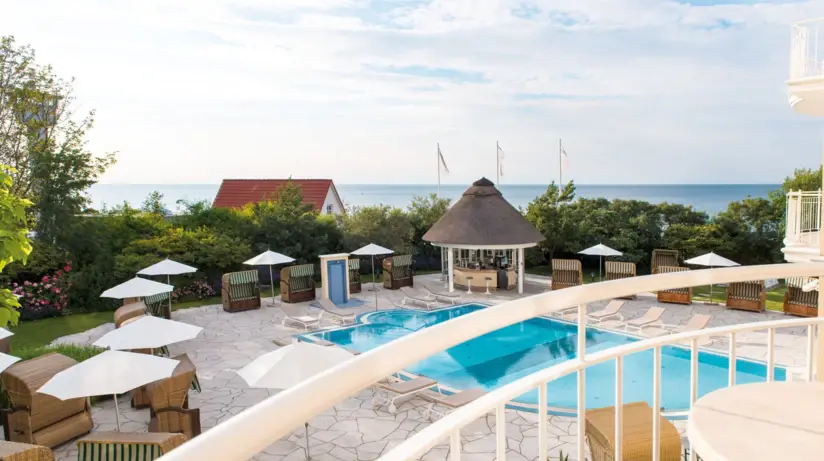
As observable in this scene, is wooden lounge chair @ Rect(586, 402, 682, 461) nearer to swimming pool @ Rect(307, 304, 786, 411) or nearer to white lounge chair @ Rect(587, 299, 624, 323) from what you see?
swimming pool @ Rect(307, 304, 786, 411)

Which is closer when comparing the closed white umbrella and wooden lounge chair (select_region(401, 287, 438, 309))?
the closed white umbrella

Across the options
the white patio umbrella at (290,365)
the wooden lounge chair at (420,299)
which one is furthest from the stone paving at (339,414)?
the wooden lounge chair at (420,299)

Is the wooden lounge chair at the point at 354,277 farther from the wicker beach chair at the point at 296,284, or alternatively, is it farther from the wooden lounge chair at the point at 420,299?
the wooden lounge chair at the point at 420,299

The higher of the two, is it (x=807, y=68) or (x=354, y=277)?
(x=807, y=68)

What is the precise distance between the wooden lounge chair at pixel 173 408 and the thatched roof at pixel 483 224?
14023 mm

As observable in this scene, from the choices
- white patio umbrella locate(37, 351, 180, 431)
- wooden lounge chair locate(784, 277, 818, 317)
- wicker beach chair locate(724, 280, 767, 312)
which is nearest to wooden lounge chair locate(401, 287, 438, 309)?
wicker beach chair locate(724, 280, 767, 312)

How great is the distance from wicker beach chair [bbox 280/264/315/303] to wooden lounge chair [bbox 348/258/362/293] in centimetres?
161

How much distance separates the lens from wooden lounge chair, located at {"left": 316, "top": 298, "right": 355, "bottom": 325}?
1806 cm

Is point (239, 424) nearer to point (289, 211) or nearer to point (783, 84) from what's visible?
point (783, 84)

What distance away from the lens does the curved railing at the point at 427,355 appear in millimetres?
986

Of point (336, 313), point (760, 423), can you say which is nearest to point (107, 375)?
point (760, 423)

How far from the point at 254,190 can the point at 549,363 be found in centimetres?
2836

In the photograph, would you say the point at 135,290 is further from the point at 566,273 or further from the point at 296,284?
the point at 566,273

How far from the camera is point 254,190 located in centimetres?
3866
